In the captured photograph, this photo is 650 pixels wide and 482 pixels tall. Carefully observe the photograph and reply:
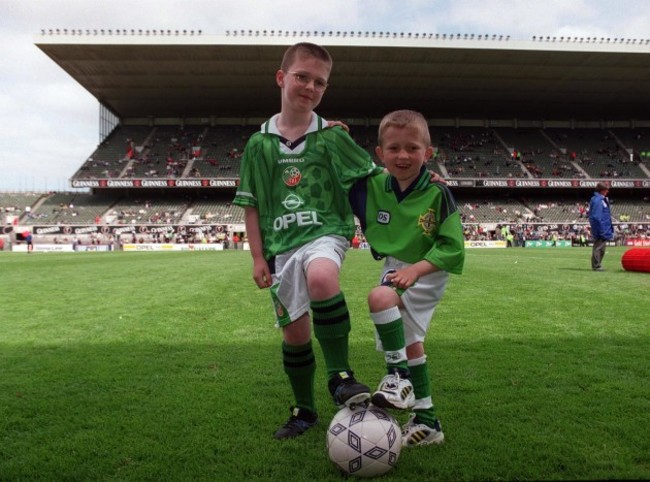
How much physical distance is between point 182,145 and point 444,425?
52.7m

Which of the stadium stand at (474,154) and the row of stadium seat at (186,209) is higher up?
the stadium stand at (474,154)

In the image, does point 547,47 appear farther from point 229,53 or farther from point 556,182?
point 229,53

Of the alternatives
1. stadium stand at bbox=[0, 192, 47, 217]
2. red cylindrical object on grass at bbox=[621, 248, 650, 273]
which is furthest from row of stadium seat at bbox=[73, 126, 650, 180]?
red cylindrical object on grass at bbox=[621, 248, 650, 273]

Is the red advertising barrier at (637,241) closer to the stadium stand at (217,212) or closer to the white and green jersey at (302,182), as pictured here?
the stadium stand at (217,212)

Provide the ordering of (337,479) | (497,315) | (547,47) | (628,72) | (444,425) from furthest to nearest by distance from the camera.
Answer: (628,72) → (547,47) → (497,315) → (444,425) → (337,479)

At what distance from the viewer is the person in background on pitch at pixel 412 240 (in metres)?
2.96

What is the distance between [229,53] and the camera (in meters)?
40.5

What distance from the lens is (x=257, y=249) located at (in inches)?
132

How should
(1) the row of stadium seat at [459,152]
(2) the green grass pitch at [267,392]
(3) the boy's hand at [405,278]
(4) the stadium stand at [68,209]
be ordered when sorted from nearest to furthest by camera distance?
1. (2) the green grass pitch at [267,392]
2. (3) the boy's hand at [405,278]
3. (4) the stadium stand at [68,209]
4. (1) the row of stadium seat at [459,152]

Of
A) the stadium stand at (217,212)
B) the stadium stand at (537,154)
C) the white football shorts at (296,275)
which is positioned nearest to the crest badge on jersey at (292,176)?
the white football shorts at (296,275)

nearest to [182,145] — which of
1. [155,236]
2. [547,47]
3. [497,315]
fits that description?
[155,236]

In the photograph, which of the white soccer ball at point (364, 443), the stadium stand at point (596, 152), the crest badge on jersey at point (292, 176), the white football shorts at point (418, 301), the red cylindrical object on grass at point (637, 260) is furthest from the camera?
the stadium stand at point (596, 152)

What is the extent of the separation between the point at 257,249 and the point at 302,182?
1.62 feet

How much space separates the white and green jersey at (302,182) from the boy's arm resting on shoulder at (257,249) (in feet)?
0.10
